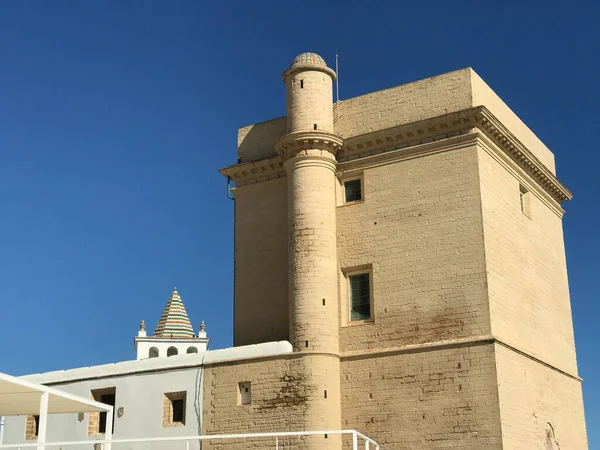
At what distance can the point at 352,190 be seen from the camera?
2664cm

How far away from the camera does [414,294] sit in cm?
2417

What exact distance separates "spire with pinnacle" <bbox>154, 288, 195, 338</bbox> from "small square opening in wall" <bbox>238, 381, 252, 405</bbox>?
89.4 ft

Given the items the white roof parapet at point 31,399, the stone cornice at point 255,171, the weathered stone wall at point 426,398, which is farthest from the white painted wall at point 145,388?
the stone cornice at point 255,171

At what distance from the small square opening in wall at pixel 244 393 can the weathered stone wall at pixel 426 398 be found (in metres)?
2.73

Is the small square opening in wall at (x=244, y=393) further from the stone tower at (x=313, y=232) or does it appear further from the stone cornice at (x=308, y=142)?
the stone cornice at (x=308, y=142)

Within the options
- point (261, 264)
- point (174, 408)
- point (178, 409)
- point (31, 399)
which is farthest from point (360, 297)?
point (31, 399)

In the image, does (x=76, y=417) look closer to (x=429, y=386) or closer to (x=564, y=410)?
(x=429, y=386)

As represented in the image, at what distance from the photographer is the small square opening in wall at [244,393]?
24.9m

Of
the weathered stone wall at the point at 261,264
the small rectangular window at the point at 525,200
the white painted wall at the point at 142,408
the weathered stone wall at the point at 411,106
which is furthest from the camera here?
the small rectangular window at the point at 525,200

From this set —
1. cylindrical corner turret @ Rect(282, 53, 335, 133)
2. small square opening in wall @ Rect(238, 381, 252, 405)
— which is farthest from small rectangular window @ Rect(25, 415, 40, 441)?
cylindrical corner turret @ Rect(282, 53, 335, 133)

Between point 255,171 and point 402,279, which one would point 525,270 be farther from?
point 255,171

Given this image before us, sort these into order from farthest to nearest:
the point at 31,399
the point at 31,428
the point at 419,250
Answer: the point at 31,428, the point at 419,250, the point at 31,399

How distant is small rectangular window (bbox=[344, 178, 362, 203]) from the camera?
86.9ft

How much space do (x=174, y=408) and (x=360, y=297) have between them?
6.63m
